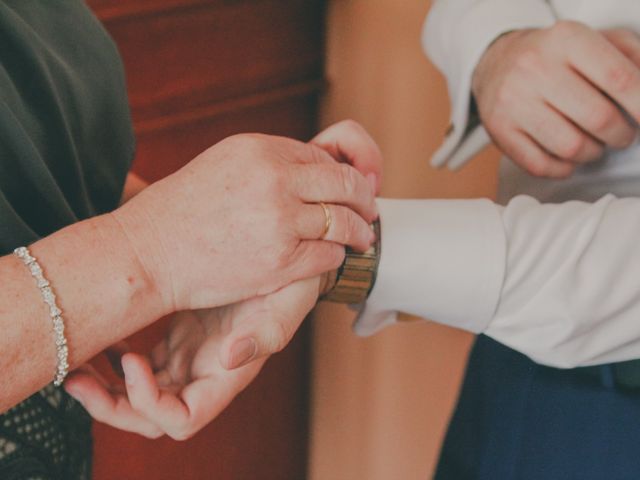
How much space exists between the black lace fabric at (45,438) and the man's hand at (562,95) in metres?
0.57

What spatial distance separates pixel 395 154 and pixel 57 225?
105cm

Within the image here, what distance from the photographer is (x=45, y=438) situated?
2.10 ft

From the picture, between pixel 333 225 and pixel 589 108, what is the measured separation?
1.05 ft

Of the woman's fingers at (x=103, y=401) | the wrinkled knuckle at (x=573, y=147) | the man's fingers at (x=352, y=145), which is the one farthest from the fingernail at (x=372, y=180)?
the woman's fingers at (x=103, y=401)

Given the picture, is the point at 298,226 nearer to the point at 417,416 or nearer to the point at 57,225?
the point at 57,225

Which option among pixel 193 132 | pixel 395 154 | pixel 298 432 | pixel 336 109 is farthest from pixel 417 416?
pixel 193 132

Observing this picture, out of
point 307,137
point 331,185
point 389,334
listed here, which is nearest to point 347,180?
point 331,185

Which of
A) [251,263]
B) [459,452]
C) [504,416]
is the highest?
[251,263]

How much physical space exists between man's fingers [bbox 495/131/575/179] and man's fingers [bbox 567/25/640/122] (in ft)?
0.32

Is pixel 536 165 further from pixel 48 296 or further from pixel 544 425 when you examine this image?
pixel 48 296

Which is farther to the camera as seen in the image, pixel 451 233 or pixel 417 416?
pixel 417 416

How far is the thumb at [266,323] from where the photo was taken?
64 centimetres

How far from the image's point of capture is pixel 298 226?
0.65 m

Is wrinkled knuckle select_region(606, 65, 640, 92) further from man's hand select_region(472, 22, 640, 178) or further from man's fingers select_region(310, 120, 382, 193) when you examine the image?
man's fingers select_region(310, 120, 382, 193)
